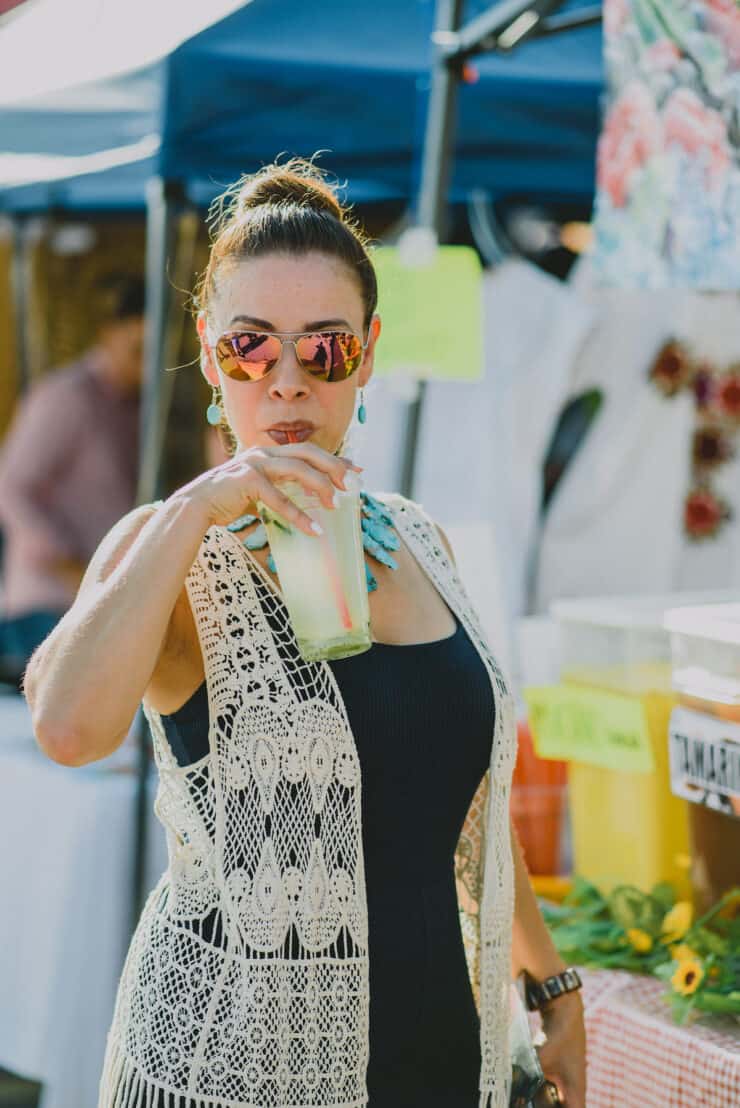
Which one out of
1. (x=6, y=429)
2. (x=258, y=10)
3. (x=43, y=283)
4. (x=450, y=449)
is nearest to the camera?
(x=258, y=10)

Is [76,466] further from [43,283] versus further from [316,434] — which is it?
[316,434]

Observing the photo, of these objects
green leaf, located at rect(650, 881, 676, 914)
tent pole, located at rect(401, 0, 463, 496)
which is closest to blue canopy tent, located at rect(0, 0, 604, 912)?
tent pole, located at rect(401, 0, 463, 496)

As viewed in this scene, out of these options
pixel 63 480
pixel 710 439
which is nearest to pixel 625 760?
pixel 710 439

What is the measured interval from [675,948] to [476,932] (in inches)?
18.3

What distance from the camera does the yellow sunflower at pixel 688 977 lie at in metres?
1.80

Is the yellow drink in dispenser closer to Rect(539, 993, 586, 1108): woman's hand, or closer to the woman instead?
Rect(539, 993, 586, 1108): woman's hand

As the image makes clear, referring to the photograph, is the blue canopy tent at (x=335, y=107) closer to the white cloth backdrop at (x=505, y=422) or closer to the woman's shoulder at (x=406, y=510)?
the white cloth backdrop at (x=505, y=422)

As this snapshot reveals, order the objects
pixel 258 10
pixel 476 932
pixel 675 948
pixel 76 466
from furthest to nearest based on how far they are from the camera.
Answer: pixel 76 466
pixel 258 10
pixel 675 948
pixel 476 932

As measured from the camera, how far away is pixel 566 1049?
1.68m

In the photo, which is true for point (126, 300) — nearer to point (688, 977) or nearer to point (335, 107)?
point (335, 107)

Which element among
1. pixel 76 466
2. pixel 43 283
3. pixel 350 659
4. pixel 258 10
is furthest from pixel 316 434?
pixel 43 283

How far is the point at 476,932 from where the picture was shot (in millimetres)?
1607

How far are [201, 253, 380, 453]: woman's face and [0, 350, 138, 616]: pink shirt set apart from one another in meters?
3.36

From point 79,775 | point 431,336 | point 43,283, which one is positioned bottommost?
point 79,775
